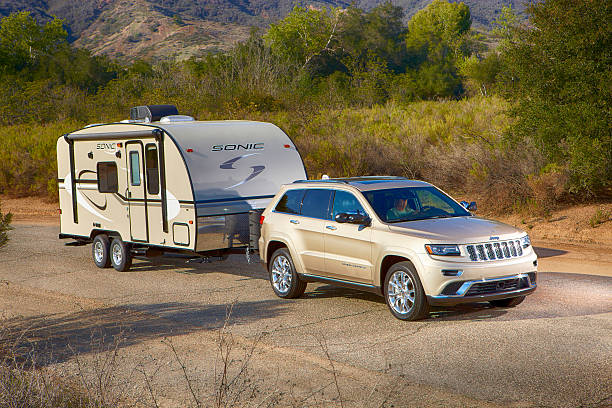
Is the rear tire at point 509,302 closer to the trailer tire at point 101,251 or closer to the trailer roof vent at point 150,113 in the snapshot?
the trailer roof vent at point 150,113

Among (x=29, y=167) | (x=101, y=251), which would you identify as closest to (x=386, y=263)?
(x=101, y=251)

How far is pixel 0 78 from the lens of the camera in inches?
2031

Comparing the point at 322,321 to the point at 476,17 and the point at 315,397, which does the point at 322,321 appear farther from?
the point at 476,17

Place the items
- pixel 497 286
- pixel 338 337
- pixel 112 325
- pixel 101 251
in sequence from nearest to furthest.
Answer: pixel 338 337 < pixel 497 286 < pixel 112 325 < pixel 101 251

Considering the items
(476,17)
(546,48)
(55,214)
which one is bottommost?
(55,214)

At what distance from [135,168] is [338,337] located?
22.2 ft

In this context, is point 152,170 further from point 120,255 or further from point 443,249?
→ point 443,249

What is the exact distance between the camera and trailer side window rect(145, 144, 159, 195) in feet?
44.6

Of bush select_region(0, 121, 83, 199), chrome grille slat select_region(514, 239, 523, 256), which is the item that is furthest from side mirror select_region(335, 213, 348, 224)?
bush select_region(0, 121, 83, 199)

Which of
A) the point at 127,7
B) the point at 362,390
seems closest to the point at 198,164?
the point at 362,390

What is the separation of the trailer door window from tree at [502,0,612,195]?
10032mm

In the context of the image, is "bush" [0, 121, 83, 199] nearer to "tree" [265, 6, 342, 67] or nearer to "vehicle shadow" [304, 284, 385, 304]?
"vehicle shadow" [304, 284, 385, 304]

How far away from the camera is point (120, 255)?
47.8 feet

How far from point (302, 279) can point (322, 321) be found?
134cm
